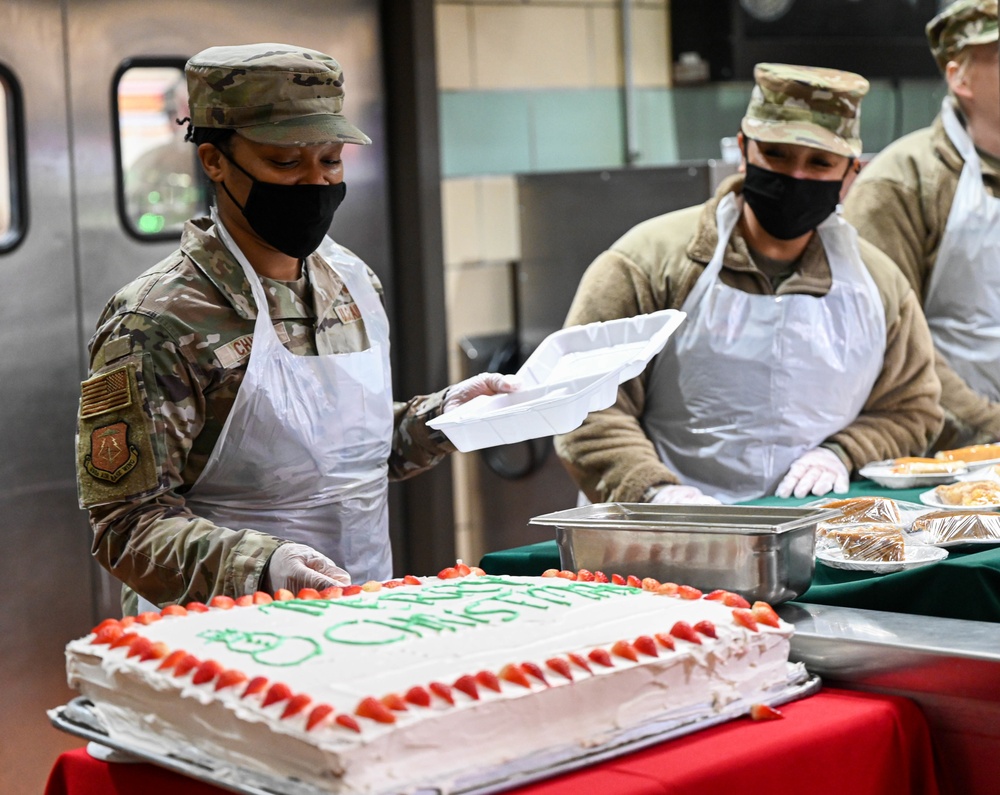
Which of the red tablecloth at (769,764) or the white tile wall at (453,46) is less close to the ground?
the white tile wall at (453,46)

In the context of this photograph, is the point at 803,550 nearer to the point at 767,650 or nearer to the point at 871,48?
the point at 767,650

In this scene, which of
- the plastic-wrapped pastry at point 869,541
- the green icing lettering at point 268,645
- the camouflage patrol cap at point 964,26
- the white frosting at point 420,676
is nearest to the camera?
the white frosting at point 420,676

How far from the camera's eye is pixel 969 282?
352 centimetres

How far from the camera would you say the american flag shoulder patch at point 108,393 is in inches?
81.0

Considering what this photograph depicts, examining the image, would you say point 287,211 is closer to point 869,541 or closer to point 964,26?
point 869,541

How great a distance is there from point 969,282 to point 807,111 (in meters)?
0.97

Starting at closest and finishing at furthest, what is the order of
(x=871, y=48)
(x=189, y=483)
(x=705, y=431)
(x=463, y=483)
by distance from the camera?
(x=189, y=483) < (x=705, y=431) < (x=463, y=483) < (x=871, y=48)

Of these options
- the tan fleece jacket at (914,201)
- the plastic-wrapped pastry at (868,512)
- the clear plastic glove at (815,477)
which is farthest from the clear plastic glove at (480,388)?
the tan fleece jacket at (914,201)

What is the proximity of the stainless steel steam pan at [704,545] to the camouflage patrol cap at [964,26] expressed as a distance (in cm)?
199

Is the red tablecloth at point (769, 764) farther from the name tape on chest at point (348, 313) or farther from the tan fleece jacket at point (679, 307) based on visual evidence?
the tan fleece jacket at point (679, 307)

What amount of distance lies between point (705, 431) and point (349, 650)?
1.64 m

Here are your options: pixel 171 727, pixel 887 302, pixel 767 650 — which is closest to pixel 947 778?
pixel 767 650

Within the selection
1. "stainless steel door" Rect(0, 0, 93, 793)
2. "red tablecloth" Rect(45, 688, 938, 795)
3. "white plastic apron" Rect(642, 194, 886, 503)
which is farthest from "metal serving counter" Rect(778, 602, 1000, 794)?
"stainless steel door" Rect(0, 0, 93, 793)

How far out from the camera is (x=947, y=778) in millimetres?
1667
